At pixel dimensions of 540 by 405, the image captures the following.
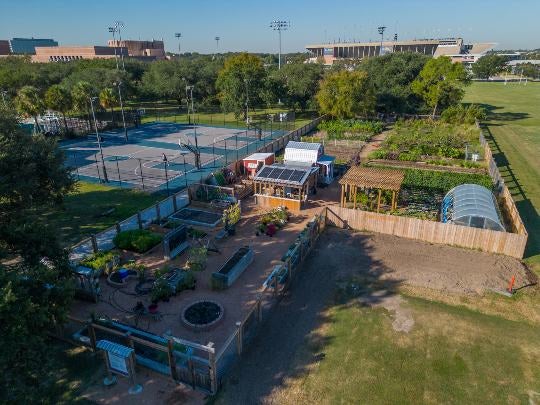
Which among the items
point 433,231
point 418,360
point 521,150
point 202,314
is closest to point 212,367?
point 202,314

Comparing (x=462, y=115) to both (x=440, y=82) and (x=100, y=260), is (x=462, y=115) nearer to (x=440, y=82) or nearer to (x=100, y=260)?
(x=440, y=82)

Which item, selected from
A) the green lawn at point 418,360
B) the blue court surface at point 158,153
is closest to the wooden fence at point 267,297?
the green lawn at point 418,360

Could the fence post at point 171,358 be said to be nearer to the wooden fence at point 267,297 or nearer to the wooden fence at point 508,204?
the wooden fence at point 267,297

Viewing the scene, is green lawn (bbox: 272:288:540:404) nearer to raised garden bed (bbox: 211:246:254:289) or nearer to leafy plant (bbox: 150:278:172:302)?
raised garden bed (bbox: 211:246:254:289)

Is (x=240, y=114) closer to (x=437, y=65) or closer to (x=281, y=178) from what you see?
(x=437, y=65)

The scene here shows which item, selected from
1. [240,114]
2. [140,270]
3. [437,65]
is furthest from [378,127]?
[140,270]

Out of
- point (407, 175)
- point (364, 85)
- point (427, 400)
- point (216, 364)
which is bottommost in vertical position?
point (427, 400)
